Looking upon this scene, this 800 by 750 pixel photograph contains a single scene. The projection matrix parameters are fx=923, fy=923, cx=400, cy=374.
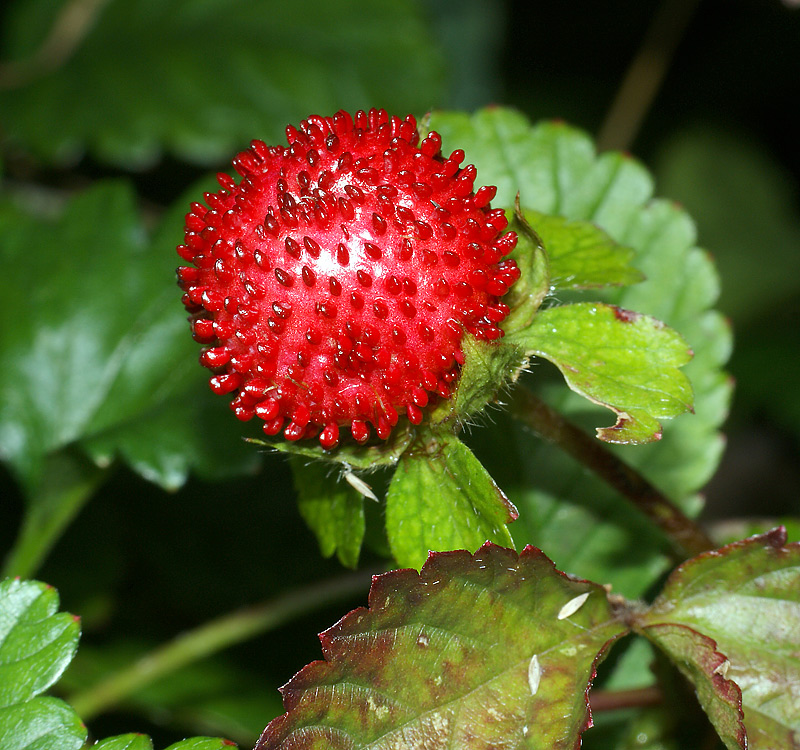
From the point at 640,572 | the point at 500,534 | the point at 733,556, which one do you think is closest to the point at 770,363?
the point at 640,572

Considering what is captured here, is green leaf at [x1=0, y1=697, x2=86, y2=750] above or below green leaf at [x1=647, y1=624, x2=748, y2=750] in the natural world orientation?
below

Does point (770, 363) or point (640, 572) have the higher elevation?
point (640, 572)

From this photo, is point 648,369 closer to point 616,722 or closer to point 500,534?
point 500,534

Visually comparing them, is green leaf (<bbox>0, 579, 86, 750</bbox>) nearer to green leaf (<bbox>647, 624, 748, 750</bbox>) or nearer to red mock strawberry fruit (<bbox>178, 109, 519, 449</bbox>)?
red mock strawberry fruit (<bbox>178, 109, 519, 449</bbox>)

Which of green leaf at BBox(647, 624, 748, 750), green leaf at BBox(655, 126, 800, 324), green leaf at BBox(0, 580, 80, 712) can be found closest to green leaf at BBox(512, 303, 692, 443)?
green leaf at BBox(647, 624, 748, 750)

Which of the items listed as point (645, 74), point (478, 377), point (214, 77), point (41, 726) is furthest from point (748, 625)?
point (645, 74)

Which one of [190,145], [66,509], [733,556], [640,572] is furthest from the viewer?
[190,145]
